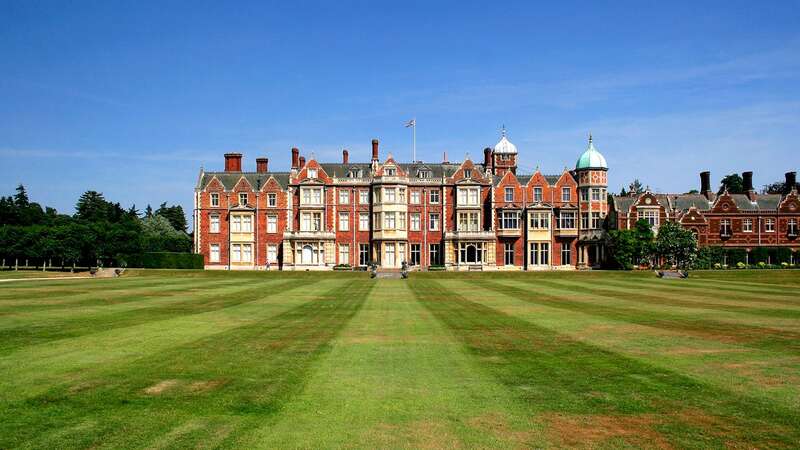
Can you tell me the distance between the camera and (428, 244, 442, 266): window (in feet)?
242

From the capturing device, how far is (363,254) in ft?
243

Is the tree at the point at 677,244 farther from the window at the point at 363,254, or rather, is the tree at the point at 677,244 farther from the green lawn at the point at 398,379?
the green lawn at the point at 398,379

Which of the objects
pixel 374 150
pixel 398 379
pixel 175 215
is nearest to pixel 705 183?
pixel 374 150

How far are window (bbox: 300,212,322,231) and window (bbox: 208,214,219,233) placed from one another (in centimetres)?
1027

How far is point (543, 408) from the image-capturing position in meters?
9.41

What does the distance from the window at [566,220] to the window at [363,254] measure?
2268 cm

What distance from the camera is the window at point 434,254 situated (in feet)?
242

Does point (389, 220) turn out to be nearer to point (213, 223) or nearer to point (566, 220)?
point (566, 220)

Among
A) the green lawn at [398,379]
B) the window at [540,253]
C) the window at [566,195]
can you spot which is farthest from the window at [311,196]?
the green lawn at [398,379]

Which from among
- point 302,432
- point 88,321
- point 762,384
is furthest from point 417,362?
point 88,321

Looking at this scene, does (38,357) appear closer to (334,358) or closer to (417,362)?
(334,358)

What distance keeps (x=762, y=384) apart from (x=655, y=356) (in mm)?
2852

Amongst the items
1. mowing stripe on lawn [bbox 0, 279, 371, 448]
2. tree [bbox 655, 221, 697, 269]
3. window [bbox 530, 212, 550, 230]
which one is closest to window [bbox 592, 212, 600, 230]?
window [bbox 530, 212, 550, 230]

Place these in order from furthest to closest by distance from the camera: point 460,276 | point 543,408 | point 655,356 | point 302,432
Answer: point 460,276 < point 655,356 < point 543,408 < point 302,432
